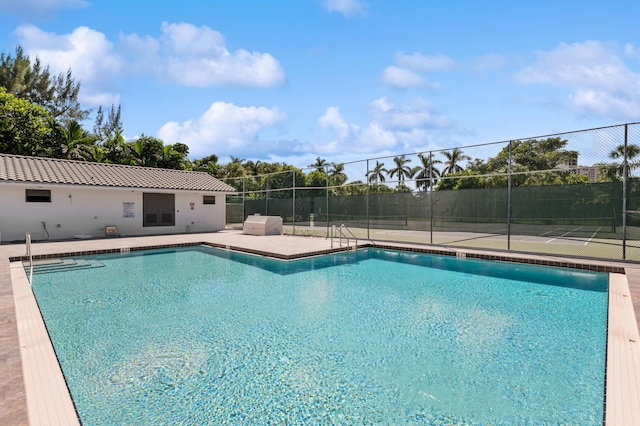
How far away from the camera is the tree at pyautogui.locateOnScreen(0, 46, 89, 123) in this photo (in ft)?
75.4

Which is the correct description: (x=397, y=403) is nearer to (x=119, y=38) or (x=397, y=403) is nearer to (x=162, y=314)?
(x=162, y=314)

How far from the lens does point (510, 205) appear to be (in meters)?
8.86

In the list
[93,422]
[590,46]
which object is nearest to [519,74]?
[590,46]

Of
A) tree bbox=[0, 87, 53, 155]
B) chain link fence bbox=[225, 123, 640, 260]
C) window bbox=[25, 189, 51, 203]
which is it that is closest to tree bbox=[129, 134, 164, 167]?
tree bbox=[0, 87, 53, 155]

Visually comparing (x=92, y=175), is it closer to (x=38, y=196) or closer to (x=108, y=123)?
(x=38, y=196)

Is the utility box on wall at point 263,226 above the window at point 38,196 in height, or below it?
below

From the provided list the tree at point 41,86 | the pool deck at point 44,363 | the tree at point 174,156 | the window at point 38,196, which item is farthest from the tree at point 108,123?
the pool deck at point 44,363

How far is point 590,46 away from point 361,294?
8.83 metres

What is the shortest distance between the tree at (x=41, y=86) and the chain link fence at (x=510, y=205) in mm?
18061

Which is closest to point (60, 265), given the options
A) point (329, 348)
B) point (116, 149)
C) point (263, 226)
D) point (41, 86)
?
point (263, 226)

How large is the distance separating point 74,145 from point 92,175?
8441mm

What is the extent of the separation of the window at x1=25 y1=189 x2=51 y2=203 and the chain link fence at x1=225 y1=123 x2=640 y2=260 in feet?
26.1

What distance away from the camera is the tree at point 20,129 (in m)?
16.9

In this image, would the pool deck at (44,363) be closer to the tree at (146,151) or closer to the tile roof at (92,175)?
the tile roof at (92,175)
